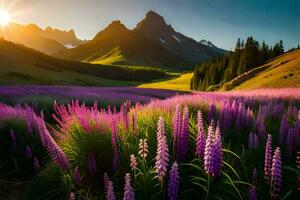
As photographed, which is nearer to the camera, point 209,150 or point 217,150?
point 209,150

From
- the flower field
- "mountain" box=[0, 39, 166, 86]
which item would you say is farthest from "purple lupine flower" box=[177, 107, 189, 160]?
"mountain" box=[0, 39, 166, 86]

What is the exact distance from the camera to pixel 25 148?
7273mm

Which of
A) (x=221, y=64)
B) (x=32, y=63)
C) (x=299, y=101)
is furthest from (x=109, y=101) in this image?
(x=221, y=64)

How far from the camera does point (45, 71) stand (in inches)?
3949

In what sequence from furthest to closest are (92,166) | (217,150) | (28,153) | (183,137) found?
(28,153)
(92,166)
(183,137)
(217,150)

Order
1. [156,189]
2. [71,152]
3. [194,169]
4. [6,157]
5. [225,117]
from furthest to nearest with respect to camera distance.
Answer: [6,157] < [225,117] < [71,152] < [194,169] < [156,189]

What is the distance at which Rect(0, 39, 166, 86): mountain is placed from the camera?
75.4 meters

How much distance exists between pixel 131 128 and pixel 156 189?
166 cm

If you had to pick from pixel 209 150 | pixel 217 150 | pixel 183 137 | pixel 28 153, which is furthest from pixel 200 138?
pixel 28 153

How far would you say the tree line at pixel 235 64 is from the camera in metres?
105

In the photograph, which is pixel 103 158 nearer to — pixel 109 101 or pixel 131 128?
pixel 131 128

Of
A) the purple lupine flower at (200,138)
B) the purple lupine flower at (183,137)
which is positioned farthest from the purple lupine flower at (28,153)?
the purple lupine flower at (200,138)

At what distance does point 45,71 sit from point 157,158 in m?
102

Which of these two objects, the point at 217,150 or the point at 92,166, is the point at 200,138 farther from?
the point at 92,166
